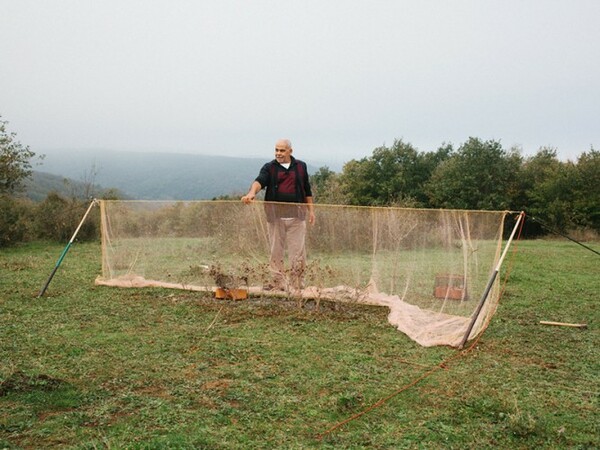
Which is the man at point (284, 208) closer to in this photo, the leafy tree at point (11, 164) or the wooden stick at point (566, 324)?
the wooden stick at point (566, 324)

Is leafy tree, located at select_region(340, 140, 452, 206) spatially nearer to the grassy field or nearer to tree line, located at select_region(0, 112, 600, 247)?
tree line, located at select_region(0, 112, 600, 247)

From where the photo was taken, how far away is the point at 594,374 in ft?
13.3

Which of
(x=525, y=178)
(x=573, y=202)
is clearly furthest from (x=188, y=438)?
Result: (x=525, y=178)

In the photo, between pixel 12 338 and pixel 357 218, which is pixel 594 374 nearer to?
pixel 357 218

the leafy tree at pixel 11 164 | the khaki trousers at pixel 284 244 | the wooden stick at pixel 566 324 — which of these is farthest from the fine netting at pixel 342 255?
the leafy tree at pixel 11 164

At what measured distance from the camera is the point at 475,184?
2844cm

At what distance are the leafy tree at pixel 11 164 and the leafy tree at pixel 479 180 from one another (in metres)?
21.0

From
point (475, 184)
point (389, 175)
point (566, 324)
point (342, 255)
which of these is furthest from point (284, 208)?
point (389, 175)

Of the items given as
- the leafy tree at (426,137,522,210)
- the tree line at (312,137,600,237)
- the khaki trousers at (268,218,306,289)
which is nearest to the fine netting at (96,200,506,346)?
the khaki trousers at (268,218,306,289)

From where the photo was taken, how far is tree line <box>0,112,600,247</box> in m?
22.9

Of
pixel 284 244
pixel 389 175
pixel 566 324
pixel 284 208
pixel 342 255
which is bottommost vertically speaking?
pixel 566 324

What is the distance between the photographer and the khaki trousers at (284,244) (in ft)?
20.7

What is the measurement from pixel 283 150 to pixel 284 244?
114 cm

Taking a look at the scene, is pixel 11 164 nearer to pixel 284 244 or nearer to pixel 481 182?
pixel 284 244
